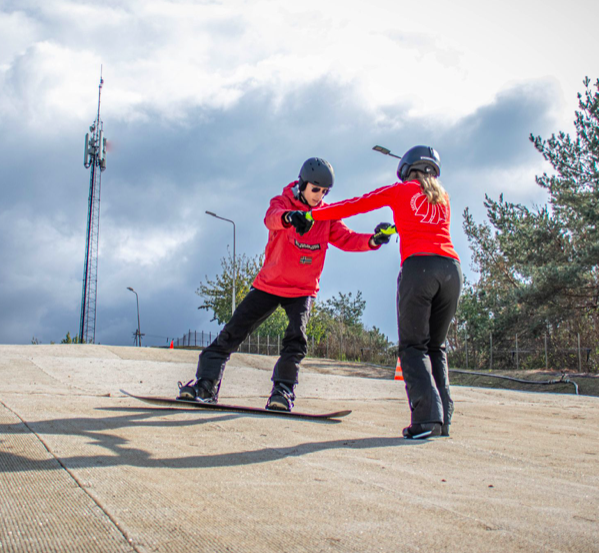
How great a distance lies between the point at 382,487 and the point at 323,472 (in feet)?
0.88

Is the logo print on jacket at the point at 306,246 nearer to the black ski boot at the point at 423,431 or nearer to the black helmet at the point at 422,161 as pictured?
the black helmet at the point at 422,161

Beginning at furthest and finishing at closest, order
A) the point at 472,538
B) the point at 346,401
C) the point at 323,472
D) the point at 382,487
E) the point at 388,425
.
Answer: the point at 346,401, the point at 388,425, the point at 323,472, the point at 382,487, the point at 472,538

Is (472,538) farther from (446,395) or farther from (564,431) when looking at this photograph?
(564,431)

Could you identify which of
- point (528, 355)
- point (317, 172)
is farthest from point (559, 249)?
point (317, 172)

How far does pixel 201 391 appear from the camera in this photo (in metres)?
4.38

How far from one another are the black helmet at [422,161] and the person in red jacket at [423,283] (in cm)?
2

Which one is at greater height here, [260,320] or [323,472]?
[260,320]

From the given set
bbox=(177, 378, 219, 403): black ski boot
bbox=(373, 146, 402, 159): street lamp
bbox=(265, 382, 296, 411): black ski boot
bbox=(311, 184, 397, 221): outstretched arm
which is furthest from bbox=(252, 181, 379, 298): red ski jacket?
bbox=(373, 146, 402, 159): street lamp

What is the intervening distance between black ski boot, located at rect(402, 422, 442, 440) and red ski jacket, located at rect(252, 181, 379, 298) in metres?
1.58

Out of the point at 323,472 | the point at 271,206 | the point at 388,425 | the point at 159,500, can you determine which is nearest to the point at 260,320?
the point at 271,206

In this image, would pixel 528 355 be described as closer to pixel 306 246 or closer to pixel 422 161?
pixel 306 246

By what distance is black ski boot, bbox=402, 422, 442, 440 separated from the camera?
11.0 feet

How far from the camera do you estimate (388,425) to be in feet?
13.3

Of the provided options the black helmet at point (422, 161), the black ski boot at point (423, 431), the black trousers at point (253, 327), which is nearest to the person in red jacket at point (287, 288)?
the black trousers at point (253, 327)
